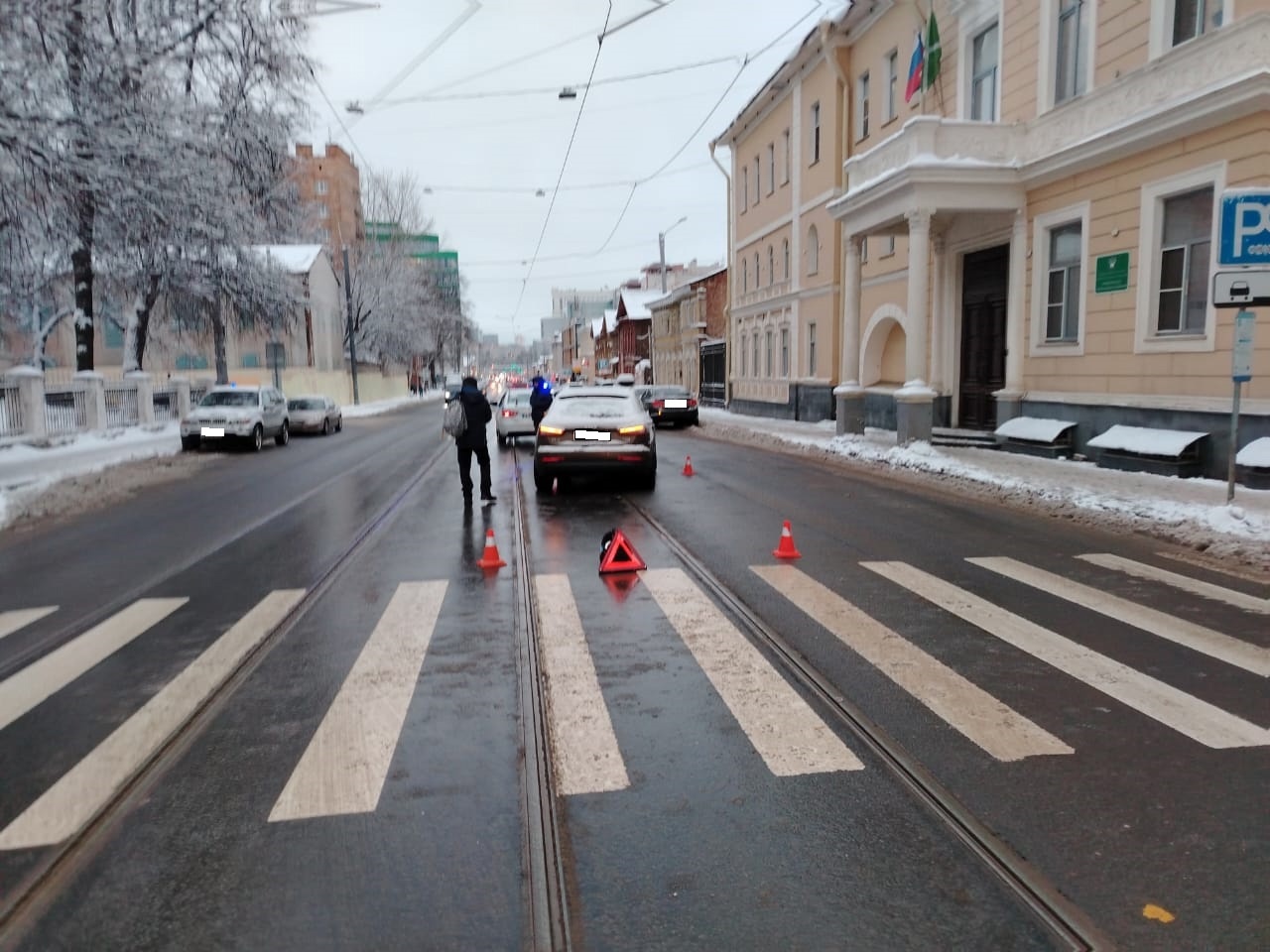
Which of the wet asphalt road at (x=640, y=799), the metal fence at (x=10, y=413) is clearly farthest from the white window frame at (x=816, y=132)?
the wet asphalt road at (x=640, y=799)

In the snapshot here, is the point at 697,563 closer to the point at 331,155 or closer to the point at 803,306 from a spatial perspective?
the point at 803,306

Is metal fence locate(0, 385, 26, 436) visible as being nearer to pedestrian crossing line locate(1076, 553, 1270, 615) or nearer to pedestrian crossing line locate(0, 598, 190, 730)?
pedestrian crossing line locate(0, 598, 190, 730)

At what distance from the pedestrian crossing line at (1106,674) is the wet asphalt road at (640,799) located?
12 cm

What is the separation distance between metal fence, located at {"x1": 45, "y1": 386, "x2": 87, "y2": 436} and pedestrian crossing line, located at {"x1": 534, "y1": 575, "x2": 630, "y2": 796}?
2106cm

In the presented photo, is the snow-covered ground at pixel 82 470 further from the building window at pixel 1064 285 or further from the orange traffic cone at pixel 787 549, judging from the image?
the building window at pixel 1064 285

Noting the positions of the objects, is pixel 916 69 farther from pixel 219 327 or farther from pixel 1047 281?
pixel 219 327

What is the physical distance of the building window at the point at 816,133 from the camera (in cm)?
2885

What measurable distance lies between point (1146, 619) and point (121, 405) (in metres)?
27.3

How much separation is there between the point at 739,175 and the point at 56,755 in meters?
37.8

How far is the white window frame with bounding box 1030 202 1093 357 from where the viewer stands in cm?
1598

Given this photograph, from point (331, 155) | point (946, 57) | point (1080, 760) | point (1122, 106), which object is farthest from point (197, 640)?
point (331, 155)

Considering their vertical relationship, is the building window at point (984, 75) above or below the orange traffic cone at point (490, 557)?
above

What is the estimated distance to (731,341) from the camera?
132ft

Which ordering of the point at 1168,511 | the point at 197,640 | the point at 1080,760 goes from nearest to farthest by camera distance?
the point at 1080,760 → the point at 197,640 → the point at 1168,511
